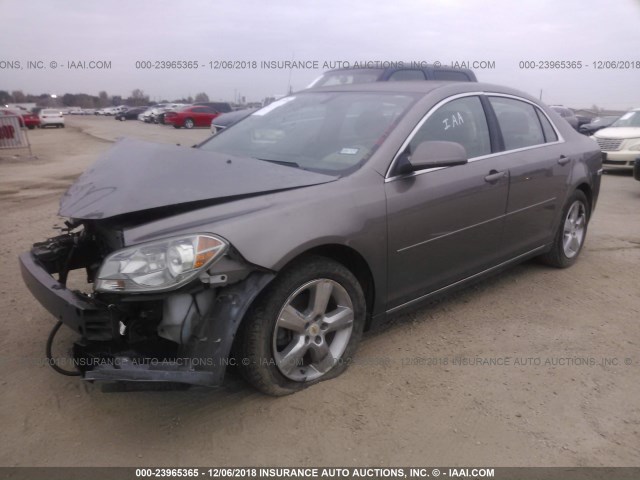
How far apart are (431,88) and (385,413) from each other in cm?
211

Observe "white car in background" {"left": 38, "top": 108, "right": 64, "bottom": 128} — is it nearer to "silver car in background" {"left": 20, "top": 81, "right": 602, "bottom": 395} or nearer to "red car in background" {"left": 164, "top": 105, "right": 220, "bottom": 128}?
"red car in background" {"left": 164, "top": 105, "right": 220, "bottom": 128}

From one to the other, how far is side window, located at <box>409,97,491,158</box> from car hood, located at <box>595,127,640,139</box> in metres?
9.04

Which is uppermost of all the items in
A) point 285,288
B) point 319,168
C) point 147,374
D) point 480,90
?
point 480,90

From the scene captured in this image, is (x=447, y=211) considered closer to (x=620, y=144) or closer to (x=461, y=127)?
(x=461, y=127)

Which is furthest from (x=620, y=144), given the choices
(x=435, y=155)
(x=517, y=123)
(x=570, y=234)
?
(x=435, y=155)

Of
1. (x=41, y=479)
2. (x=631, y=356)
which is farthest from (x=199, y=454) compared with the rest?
(x=631, y=356)

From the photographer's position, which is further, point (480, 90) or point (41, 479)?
point (480, 90)

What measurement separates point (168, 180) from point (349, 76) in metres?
7.56

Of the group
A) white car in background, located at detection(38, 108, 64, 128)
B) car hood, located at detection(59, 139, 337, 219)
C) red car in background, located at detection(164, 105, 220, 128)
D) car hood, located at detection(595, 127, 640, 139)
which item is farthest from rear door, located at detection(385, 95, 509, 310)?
white car in background, located at detection(38, 108, 64, 128)

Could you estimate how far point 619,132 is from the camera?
A: 11297 millimetres

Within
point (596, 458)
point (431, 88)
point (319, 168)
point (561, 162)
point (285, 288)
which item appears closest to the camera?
point (596, 458)

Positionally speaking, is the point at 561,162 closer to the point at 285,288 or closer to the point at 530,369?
the point at 530,369

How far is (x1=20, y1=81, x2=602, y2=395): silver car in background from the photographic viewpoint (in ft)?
7.73

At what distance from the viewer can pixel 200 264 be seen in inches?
90.6
